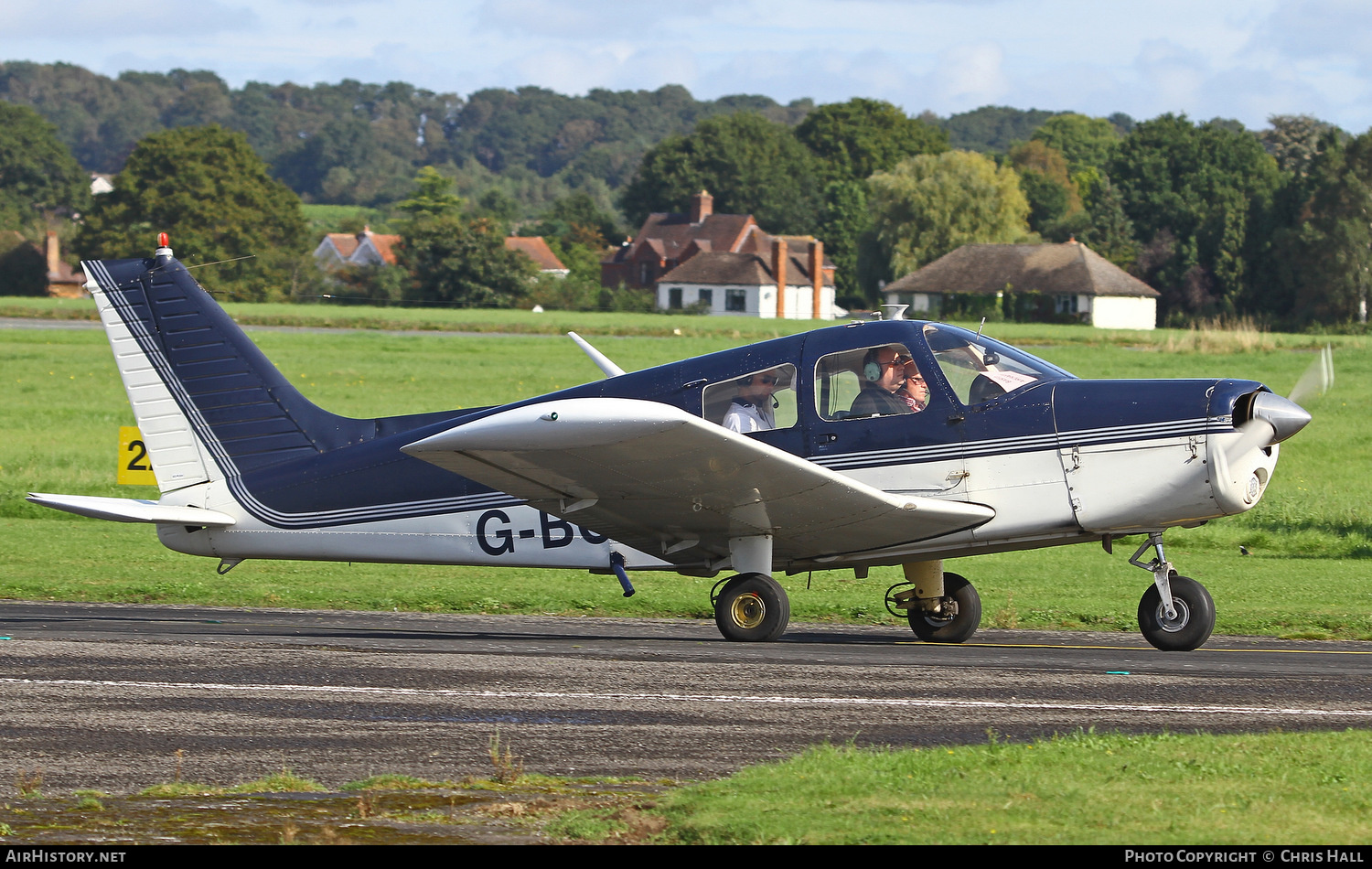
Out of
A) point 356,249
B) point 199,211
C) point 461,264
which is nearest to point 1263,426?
point 461,264

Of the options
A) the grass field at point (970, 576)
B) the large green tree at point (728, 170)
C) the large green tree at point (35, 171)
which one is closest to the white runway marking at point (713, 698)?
the grass field at point (970, 576)

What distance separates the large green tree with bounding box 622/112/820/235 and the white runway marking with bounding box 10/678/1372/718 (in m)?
148

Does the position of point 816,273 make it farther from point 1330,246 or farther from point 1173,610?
point 1173,610

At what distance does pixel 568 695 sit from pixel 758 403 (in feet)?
10.1

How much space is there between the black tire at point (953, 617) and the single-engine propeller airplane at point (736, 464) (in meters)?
0.02

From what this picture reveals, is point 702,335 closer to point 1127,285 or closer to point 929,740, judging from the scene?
point 1127,285

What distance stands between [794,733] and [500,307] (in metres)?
87.8

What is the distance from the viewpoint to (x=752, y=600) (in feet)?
35.5

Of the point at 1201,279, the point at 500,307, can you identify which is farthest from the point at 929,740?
the point at 1201,279

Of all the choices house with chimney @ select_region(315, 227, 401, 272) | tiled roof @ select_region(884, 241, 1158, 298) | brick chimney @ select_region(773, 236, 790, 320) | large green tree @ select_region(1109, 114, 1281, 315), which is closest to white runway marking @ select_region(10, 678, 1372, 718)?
tiled roof @ select_region(884, 241, 1158, 298)

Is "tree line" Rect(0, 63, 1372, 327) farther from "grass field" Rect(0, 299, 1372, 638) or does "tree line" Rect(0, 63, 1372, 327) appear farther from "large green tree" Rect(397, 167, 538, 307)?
"grass field" Rect(0, 299, 1372, 638)

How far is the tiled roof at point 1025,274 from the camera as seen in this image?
305 ft

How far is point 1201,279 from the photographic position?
320ft

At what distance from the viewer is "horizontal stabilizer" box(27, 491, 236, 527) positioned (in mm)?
10898
